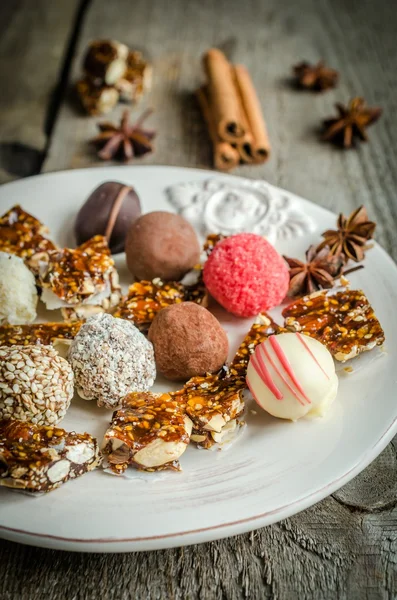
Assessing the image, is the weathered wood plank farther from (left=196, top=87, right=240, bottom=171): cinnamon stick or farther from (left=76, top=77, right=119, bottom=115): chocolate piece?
(left=196, top=87, right=240, bottom=171): cinnamon stick

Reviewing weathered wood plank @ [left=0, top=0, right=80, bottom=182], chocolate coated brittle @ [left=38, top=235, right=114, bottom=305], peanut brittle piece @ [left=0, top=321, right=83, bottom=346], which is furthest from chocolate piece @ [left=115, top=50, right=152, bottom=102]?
peanut brittle piece @ [left=0, top=321, right=83, bottom=346]

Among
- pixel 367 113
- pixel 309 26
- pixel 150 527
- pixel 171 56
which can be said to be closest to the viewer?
pixel 150 527

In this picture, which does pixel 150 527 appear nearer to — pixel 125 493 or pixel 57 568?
pixel 125 493

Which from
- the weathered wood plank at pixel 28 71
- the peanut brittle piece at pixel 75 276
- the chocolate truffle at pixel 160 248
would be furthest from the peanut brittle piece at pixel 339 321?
the weathered wood plank at pixel 28 71

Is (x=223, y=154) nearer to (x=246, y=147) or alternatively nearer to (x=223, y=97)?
(x=246, y=147)

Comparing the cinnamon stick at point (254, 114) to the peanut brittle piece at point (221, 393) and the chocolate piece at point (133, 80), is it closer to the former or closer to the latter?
the chocolate piece at point (133, 80)

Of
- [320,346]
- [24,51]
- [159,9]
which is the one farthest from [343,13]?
[320,346]
